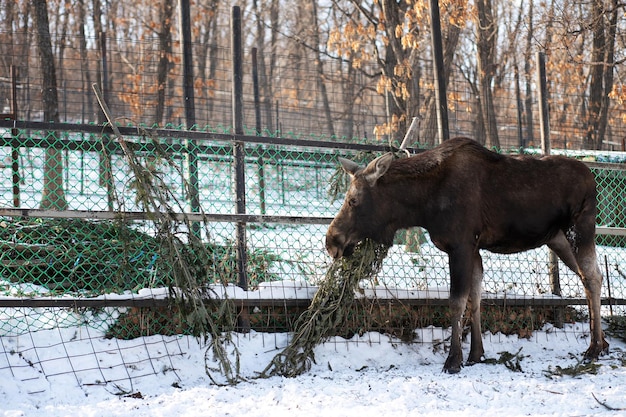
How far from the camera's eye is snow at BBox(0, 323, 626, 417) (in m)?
4.66

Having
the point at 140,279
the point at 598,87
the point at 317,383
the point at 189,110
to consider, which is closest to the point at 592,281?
the point at 317,383

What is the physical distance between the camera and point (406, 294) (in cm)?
678

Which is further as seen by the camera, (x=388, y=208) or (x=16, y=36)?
(x=16, y=36)

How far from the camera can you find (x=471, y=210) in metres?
6.15

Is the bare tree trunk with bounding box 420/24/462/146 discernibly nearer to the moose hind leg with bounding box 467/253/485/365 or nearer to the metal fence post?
the metal fence post

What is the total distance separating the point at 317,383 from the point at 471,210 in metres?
2.01

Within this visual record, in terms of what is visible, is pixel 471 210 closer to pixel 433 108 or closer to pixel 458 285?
pixel 458 285

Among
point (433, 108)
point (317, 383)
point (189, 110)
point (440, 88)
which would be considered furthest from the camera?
point (433, 108)

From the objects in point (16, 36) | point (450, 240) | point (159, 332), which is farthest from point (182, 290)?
point (16, 36)

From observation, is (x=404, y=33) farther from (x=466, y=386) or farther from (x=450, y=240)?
(x=466, y=386)

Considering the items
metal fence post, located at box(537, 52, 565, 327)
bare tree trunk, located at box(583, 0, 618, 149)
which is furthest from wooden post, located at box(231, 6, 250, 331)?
bare tree trunk, located at box(583, 0, 618, 149)

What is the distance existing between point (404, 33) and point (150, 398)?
294 inches

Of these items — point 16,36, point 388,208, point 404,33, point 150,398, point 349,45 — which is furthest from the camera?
point 16,36

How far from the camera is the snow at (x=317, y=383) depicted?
466 cm
